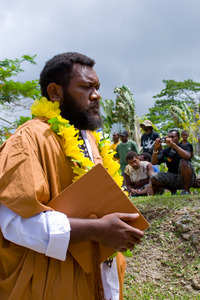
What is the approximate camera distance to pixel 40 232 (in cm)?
137

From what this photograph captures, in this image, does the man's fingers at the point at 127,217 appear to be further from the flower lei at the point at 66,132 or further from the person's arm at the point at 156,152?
the person's arm at the point at 156,152

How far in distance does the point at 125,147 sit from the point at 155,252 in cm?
429

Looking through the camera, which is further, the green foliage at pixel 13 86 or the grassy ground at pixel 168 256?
the green foliage at pixel 13 86

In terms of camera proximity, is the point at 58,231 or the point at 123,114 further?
the point at 123,114

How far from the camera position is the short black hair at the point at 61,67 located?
191 centimetres

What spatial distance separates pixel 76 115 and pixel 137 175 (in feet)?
15.2

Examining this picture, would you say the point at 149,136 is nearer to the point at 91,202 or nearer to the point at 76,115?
the point at 76,115

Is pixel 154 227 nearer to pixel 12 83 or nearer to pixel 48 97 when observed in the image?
pixel 48 97

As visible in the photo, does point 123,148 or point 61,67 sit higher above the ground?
point 61,67

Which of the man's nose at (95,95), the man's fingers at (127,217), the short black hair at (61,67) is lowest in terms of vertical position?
the man's fingers at (127,217)

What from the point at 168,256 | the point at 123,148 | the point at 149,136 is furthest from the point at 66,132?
the point at 123,148

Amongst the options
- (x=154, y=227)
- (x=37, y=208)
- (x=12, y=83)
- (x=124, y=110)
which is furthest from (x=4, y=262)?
(x=124, y=110)

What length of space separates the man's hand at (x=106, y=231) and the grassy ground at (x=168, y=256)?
2039 millimetres

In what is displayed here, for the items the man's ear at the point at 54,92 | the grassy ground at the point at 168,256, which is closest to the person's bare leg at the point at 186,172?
the grassy ground at the point at 168,256
